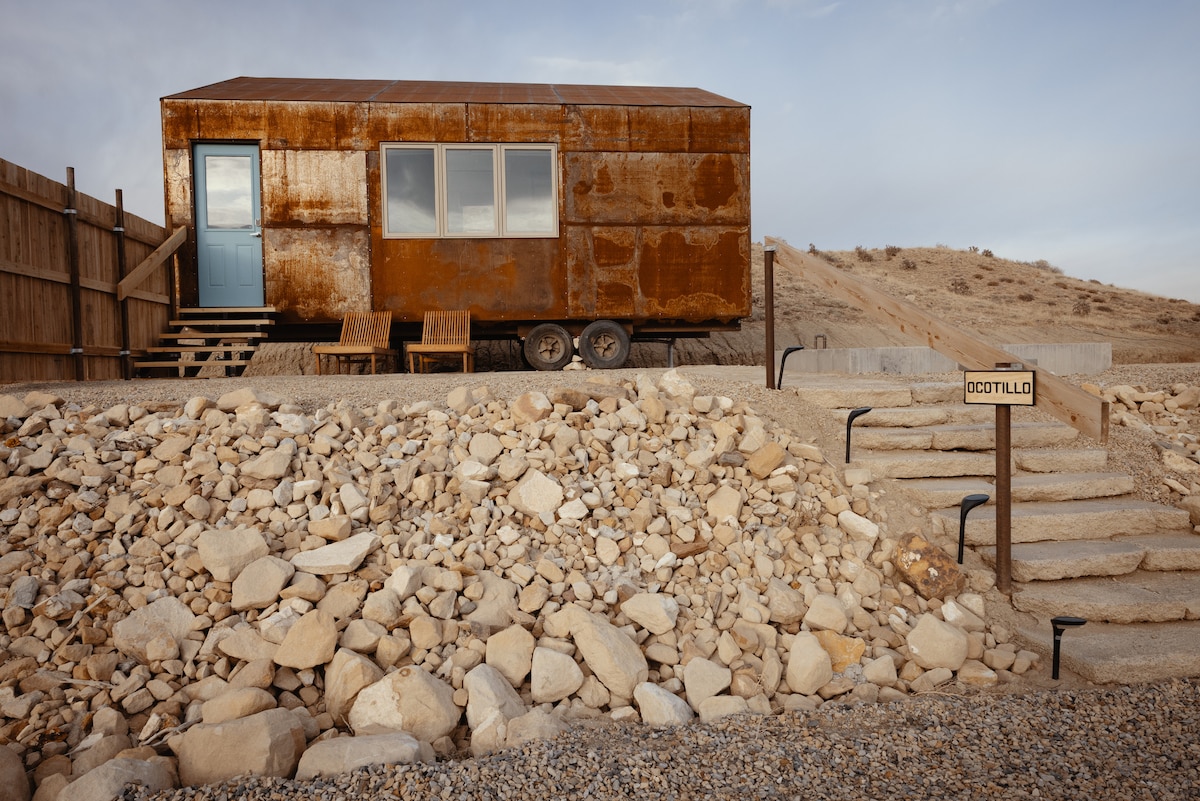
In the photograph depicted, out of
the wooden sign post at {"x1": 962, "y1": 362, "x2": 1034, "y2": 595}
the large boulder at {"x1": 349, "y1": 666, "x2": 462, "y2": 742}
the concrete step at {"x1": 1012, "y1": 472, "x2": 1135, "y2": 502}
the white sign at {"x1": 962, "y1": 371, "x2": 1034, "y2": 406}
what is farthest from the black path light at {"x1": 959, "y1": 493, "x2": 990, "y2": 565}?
the large boulder at {"x1": 349, "y1": 666, "x2": 462, "y2": 742}

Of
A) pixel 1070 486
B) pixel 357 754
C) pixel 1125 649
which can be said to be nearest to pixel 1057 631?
pixel 1125 649

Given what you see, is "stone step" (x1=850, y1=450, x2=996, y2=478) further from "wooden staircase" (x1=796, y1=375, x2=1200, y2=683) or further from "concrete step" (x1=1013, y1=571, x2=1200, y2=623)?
"concrete step" (x1=1013, y1=571, x2=1200, y2=623)

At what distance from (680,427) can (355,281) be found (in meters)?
5.17

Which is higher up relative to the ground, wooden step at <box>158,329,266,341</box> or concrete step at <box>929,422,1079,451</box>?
wooden step at <box>158,329,266,341</box>

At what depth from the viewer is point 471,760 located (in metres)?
2.55

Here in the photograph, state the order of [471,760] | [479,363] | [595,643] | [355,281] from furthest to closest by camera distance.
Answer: [479,363]
[355,281]
[595,643]
[471,760]

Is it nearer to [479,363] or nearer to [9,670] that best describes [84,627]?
[9,670]

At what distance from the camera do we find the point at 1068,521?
4105 millimetres

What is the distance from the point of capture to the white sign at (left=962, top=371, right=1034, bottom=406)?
3592 millimetres

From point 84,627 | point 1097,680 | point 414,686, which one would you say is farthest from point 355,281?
point 1097,680

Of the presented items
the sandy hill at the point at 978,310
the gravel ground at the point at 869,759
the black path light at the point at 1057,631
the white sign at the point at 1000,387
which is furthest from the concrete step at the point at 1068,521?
the sandy hill at the point at 978,310

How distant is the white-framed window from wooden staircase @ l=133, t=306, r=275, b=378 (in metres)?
1.82

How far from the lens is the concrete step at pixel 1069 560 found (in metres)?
3.79

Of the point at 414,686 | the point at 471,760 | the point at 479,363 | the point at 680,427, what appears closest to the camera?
the point at 471,760
